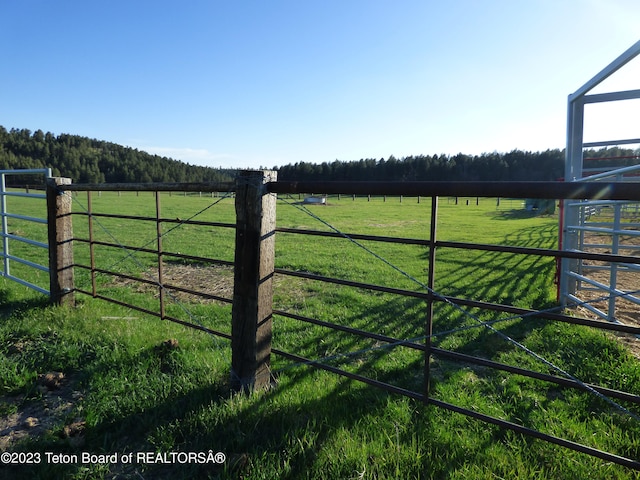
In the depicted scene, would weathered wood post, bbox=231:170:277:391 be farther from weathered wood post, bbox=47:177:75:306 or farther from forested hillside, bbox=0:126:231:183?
forested hillside, bbox=0:126:231:183

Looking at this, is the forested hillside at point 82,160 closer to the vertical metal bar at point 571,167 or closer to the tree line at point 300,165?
the tree line at point 300,165

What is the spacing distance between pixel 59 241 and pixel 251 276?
3.17 m

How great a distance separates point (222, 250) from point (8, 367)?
643 cm

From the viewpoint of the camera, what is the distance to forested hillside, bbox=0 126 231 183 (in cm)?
8075

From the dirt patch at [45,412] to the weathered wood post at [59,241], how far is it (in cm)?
179

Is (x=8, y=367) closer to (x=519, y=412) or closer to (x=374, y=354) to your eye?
(x=374, y=354)

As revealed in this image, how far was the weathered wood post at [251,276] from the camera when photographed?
2654 mm

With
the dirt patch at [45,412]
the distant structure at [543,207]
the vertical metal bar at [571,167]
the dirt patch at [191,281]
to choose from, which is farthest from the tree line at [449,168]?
the dirt patch at [45,412]

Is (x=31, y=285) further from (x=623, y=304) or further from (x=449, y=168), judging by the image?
(x=449, y=168)

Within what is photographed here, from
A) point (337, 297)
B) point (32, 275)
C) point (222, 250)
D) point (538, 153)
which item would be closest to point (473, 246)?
point (337, 297)

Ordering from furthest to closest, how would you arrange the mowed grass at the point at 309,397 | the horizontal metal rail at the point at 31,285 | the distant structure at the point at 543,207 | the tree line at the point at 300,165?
the tree line at the point at 300,165 → the distant structure at the point at 543,207 → the horizontal metal rail at the point at 31,285 → the mowed grass at the point at 309,397

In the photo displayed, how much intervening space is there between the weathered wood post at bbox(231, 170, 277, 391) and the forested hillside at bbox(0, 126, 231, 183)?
77.4 metres

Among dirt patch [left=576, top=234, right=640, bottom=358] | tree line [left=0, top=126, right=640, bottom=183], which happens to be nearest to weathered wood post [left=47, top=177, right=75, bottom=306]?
dirt patch [left=576, top=234, right=640, bottom=358]

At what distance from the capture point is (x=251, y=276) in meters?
2.68
